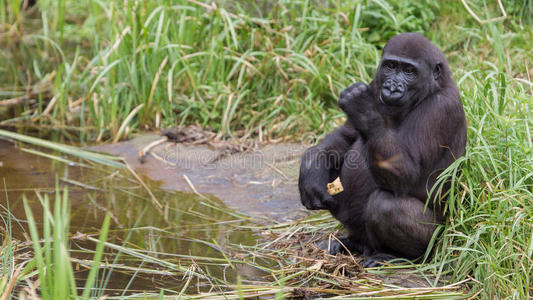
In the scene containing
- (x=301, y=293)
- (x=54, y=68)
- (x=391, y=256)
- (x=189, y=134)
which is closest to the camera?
(x=301, y=293)

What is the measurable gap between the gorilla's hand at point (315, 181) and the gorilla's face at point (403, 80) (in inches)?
24.8

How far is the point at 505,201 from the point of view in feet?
11.1

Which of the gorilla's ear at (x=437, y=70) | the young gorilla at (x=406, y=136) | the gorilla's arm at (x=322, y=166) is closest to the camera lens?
the young gorilla at (x=406, y=136)

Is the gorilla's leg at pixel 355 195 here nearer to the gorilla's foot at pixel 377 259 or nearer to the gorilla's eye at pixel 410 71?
the gorilla's foot at pixel 377 259

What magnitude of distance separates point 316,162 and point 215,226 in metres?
0.92

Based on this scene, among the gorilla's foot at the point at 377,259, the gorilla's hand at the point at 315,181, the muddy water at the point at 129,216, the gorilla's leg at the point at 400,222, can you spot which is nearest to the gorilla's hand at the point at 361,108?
the gorilla's leg at the point at 400,222

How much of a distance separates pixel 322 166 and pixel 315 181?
0.11 m

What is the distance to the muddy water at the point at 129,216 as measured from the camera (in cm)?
367

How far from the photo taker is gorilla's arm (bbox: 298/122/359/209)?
3.97 meters

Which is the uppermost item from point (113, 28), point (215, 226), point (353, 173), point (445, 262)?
point (113, 28)

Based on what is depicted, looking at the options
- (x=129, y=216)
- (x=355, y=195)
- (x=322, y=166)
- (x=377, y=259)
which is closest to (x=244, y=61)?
(x=129, y=216)

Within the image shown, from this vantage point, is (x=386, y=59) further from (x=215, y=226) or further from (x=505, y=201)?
(x=215, y=226)

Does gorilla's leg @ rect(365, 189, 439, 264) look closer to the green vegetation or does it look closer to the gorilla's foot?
the gorilla's foot

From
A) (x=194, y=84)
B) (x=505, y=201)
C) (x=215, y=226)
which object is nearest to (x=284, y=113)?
(x=194, y=84)
